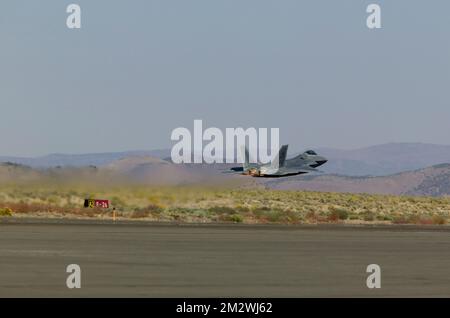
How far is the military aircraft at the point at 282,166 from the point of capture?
105 meters

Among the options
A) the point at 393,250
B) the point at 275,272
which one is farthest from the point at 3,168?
the point at 275,272

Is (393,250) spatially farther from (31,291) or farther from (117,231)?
(31,291)

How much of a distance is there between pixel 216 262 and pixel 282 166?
6935 cm

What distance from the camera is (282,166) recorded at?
11288 cm

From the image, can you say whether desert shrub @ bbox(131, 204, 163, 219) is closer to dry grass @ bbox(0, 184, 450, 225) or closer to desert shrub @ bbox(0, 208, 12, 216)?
dry grass @ bbox(0, 184, 450, 225)

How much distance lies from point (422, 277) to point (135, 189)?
164ft

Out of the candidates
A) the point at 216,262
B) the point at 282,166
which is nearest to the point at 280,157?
the point at 282,166

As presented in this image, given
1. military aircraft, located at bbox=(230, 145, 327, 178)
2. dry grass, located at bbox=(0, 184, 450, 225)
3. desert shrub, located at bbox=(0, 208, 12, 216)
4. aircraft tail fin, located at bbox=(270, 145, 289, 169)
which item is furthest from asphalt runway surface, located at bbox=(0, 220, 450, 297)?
aircraft tail fin, located at bbox=(270, 145, 289, 169)

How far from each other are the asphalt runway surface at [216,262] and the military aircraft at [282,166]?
110ft

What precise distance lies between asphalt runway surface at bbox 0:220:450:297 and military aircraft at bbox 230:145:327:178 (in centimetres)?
3356

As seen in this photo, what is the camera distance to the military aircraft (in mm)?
104562

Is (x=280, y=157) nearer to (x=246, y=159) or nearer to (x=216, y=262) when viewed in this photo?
(x=246, y=159)
